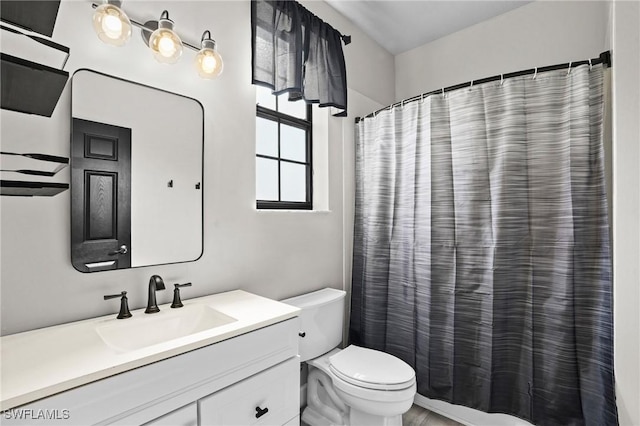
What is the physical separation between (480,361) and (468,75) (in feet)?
6.73

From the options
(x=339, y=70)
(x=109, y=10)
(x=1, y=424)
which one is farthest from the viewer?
(x=339, y=70)

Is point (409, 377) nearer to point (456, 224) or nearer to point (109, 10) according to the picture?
point (456, 224)

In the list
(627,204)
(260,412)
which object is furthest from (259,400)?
(627,204)

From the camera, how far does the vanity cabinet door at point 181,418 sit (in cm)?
92

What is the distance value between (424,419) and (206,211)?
1770 millimetres

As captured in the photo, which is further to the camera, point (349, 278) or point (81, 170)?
point (349, 278)

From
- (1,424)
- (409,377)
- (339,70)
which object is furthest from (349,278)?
(1,424)

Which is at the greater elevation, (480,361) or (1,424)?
(1,424)

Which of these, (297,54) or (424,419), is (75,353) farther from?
(424,419)

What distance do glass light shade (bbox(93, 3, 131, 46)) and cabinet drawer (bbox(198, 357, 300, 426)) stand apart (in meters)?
1.29

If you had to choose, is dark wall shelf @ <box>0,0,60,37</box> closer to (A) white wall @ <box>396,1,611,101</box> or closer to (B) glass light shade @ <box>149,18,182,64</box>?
(B) glass light shade @ <box>149,18,182,64</box>

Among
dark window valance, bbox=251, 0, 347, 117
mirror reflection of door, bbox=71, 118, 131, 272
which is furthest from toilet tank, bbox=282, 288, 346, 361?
dark window valance, bbox=251, 0, 347, 117

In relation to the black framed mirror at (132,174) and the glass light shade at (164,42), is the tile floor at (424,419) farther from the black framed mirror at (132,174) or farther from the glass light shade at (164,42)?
the glass light shade at (164,42)

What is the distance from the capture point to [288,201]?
83.4 inches
